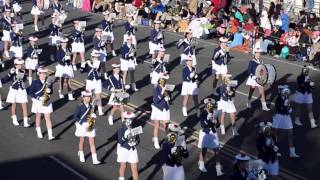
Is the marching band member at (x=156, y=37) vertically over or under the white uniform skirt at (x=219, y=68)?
over

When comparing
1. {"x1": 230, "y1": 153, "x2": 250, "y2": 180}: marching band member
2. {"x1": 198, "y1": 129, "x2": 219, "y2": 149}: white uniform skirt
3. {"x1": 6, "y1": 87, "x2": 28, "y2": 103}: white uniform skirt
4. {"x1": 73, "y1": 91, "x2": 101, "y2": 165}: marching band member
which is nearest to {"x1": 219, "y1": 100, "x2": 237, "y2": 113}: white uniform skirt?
{"x1": 198, "y1": 129, "x2": 219, "y2": 149}: white uniform skirt

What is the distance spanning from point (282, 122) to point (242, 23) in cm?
1495

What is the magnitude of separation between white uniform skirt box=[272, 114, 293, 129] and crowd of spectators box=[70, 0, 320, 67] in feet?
33.4

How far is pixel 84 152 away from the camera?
18406 mm

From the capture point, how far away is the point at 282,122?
716 inches

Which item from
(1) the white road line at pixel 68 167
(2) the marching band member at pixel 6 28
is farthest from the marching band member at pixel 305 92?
(2) the marching band member at pixel 6 28

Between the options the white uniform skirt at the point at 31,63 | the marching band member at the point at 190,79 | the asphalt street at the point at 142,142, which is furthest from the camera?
the white uniform skirt at the point at 31,63

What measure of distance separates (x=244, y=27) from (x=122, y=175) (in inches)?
679

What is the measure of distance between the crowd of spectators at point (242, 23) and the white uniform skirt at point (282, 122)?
33.4 ft

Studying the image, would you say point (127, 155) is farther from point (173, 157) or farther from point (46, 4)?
point (46, 4)

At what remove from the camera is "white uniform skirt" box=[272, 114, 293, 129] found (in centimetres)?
1808

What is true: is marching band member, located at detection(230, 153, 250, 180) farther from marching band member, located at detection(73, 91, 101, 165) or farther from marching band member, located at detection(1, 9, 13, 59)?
marching band member, located at detection(1, 9, 13, 59)

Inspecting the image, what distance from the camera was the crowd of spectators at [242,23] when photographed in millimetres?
28891

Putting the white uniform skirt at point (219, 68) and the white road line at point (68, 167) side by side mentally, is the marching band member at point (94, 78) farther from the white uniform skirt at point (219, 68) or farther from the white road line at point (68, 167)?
the white uniform skirt at point (219, 68)
